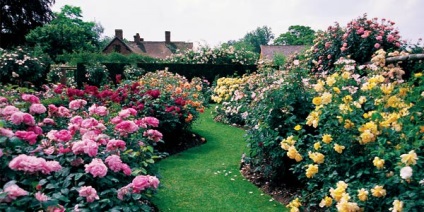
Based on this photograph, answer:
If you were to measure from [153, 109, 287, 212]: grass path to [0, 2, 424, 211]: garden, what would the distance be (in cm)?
2

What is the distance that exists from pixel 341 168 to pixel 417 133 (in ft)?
2.42

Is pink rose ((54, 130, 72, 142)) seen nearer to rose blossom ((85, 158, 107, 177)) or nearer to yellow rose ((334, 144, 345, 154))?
rose blossom ((85, 158, 107, 177))

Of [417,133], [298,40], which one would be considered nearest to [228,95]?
[417,133]

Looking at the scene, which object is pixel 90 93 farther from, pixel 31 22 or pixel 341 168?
pixel 31 22

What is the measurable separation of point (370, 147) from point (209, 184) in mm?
2439

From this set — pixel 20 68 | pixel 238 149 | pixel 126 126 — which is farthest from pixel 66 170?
pixel 20 68

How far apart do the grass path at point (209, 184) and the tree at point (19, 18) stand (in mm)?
25437

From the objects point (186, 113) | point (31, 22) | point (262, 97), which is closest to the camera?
point (262, 97)

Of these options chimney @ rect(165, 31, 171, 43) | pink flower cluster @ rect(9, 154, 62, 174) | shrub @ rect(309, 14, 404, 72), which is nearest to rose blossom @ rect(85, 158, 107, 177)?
pink flower cluster @ rect(9, 154, 62, 174)

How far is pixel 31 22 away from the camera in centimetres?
2925

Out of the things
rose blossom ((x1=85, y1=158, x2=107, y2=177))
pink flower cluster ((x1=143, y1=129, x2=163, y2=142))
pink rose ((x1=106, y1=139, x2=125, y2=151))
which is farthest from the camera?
pink flower cluster ((x1=143, y1=129, x2=163, y2=142))

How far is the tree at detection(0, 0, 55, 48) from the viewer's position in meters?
27.6

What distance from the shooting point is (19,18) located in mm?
28469

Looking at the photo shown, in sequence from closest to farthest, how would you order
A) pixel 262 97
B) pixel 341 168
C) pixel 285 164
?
1. pixel 341 168
2. pixel 285 164
3. pixel 262 97
